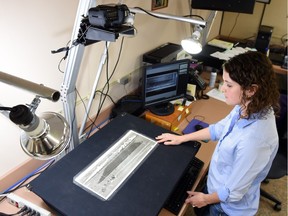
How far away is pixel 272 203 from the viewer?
2.11 meters

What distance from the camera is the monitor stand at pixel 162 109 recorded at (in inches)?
67.0

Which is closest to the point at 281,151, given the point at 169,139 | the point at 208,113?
the point at 208,113

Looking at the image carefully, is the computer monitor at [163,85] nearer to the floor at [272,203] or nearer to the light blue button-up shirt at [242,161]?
the light blue button-up shirt at [242,161]

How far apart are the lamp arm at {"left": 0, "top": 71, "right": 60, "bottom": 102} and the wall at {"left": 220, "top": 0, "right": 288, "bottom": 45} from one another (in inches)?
123

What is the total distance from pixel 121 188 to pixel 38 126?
1.71ft

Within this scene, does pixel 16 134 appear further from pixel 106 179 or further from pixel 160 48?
pixel 160 48

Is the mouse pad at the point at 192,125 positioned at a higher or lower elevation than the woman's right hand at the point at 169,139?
lower

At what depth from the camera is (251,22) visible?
3.06 meters

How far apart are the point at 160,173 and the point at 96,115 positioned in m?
0.76

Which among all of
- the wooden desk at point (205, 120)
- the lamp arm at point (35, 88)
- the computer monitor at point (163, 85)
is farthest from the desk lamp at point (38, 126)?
the computer monitor at point (163, 85)

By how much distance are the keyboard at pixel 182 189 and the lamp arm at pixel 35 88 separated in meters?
0.73

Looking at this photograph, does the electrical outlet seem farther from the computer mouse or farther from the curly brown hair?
the curly brown hair

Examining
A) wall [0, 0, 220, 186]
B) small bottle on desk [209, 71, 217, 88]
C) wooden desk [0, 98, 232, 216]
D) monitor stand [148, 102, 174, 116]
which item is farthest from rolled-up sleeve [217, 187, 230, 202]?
small bottle on desk [209, 71, 217, 88]

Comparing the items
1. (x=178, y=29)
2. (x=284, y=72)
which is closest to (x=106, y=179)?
(x=178, y=29)
